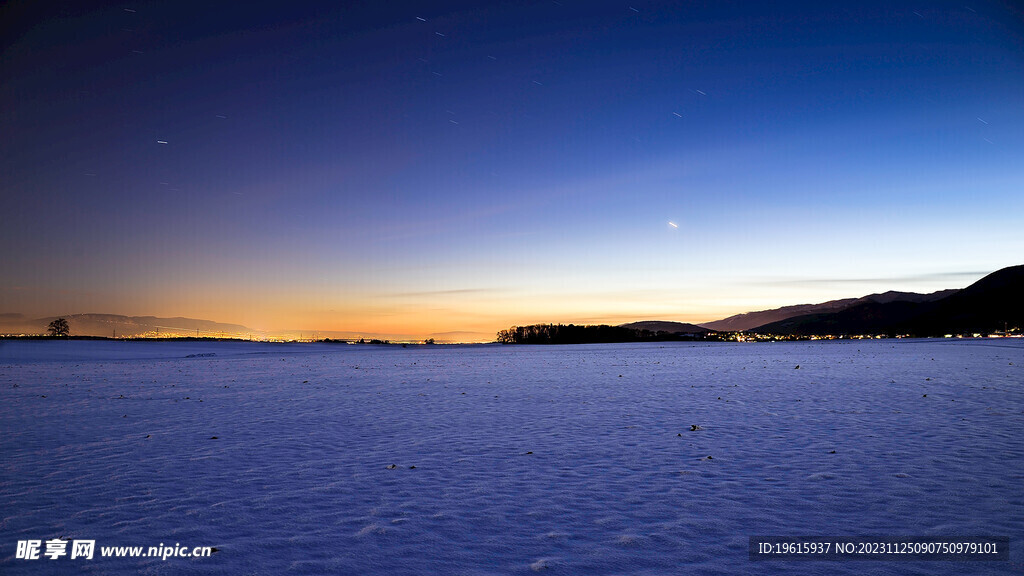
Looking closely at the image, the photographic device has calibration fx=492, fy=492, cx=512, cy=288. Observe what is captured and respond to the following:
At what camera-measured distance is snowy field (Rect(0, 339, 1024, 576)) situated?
504 centimetres

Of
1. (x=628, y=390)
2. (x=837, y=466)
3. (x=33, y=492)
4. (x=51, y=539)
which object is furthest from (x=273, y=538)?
(x=628, y=390)

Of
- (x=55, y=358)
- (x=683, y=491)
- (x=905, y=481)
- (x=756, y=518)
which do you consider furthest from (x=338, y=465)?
(x=55, y=358)

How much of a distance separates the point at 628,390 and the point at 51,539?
1707 centimetres

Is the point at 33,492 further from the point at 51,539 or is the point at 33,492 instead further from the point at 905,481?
the point at 905,481

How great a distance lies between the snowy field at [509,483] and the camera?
5.04m

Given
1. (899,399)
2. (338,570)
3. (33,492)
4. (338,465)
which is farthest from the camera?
(899,399)

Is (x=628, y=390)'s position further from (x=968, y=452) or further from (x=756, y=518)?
(x=756, y=518)

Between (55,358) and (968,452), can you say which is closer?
(968,452)

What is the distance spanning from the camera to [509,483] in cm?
746

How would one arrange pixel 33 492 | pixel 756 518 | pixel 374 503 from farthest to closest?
pixel 33 492 → pixel 374 503 → pixel 756 518

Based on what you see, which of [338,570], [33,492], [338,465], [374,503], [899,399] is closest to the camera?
[338,570]

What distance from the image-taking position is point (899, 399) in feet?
50.9

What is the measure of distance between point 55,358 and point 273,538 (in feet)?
188

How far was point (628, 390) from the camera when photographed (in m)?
19.5
